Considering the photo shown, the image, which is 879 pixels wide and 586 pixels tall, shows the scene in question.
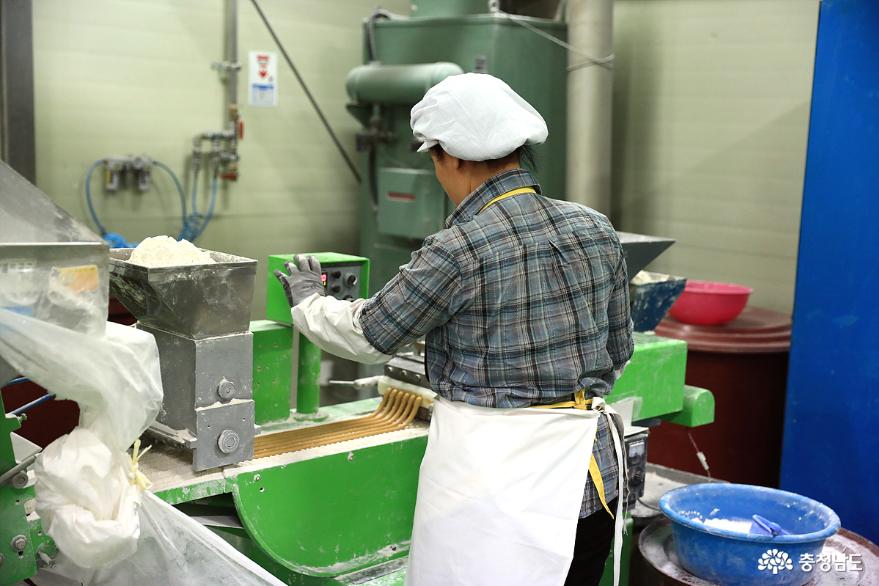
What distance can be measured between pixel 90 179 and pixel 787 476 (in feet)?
9.42

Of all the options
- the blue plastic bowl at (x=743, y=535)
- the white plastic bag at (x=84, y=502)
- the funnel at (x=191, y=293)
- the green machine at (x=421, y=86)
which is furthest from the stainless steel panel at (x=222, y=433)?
the green machine at (x=421, y=86)

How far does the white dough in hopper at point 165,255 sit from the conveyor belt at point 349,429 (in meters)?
0.42

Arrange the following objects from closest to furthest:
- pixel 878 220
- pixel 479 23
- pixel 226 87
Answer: pixel 878 220 → pixel 479 23 → pixel 226 87

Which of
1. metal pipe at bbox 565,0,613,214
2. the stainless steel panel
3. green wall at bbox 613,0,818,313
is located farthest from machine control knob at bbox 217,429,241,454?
green wall at bbox 613,0,818,313

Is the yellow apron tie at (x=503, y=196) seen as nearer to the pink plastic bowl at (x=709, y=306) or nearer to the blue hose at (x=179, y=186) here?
the pink plastic bowl at (x=709, y=306)

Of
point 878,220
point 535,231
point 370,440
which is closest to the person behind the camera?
point 535,231

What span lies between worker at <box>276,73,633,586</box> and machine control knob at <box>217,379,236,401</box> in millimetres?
196

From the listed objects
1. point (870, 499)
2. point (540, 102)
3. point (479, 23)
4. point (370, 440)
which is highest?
point (479, 23)

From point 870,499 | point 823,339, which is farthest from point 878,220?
point 870,499

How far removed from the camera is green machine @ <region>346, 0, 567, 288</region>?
3.92 meters

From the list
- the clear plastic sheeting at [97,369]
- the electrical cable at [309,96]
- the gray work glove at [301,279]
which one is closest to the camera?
the clear plastic sheeting at [97,369]

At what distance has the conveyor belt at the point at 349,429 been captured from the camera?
1937 mm

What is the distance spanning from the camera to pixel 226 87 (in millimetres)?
4320

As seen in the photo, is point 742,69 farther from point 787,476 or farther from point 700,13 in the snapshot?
point 787,476
